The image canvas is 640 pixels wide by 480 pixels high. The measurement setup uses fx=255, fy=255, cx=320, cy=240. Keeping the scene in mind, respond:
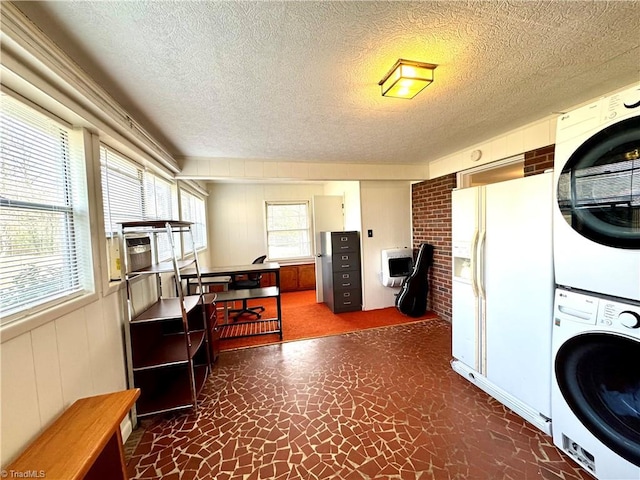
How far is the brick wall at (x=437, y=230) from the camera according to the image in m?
3.61

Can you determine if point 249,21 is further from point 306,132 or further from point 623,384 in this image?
point 623,384

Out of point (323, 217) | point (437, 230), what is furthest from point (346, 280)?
point (437, 230)

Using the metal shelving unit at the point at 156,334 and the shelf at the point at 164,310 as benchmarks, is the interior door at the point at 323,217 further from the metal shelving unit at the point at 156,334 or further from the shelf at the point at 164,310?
the shelf at the point at 164,310

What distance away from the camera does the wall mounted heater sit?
13.7 feet

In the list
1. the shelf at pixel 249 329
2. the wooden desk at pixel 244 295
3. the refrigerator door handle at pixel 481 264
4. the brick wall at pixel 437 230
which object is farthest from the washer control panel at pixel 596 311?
the shelf at pixel 249 329

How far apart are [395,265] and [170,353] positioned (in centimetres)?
331

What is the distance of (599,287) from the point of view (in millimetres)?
1322

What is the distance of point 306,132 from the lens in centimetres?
249

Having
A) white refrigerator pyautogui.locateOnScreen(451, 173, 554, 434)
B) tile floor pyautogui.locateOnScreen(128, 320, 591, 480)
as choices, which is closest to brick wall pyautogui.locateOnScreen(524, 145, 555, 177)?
white refrigerator pyautogui.locateOnScreen(451, 173, 554, 434)

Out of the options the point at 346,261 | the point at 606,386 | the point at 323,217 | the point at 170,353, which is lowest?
the point at 170,353

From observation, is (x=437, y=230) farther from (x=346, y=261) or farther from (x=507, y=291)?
(x=507, y=291)

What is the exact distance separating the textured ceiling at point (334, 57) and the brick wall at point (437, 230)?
1.41 meters

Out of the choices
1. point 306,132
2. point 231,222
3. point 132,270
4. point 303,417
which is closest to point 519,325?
point 303,417

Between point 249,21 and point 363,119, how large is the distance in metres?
1.32
